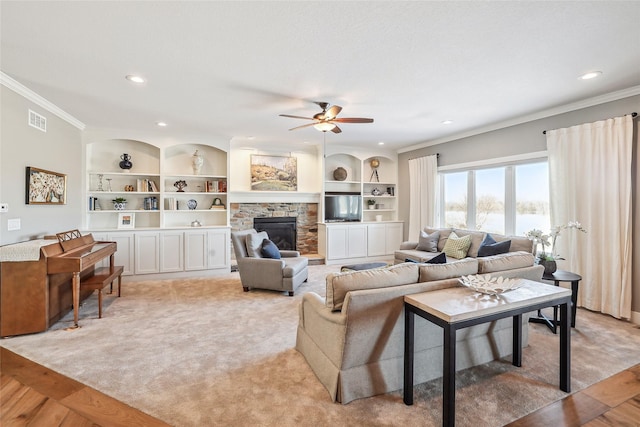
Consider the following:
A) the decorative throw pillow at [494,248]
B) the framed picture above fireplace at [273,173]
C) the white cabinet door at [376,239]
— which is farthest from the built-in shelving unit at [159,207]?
the decorative throw pillow at [494,248]

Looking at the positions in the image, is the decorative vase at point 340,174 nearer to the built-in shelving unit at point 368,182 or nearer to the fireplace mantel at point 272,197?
the built-in shelving unit at point 368,182

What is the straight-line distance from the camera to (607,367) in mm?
2436

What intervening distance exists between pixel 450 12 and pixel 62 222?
5269mm

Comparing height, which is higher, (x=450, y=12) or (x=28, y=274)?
(x=450, y=12)

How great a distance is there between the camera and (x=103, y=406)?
197cm

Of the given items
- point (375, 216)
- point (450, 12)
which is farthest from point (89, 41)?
point (375, 216)

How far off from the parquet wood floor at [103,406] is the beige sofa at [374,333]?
1.93 ft

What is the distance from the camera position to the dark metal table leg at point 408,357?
195 centimetres

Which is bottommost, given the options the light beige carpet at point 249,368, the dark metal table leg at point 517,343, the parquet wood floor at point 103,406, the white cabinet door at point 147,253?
the parquet wood floor at point 103,406

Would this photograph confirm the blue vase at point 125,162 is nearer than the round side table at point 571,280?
No

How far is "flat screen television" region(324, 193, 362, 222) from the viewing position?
662cm

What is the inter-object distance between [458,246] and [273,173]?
382 centimetres

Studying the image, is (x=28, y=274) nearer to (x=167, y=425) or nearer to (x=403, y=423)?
(x=167, y=425)

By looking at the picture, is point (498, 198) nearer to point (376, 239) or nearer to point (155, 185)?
point (376, 239)
